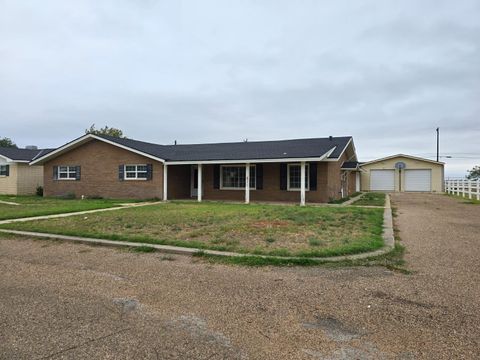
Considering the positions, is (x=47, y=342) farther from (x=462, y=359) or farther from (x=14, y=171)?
(x=14, y=171)

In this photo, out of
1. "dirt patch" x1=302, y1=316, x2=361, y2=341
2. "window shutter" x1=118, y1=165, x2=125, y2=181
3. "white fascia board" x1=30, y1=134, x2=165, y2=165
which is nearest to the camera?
"dirt patch" x1=302, y1=316, x2=361, y2=341

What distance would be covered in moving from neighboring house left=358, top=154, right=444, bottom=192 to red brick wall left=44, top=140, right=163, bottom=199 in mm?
23157

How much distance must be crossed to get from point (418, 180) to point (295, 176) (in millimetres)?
22024

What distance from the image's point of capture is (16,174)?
24.9 m

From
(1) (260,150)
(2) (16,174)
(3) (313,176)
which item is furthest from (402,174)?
(2) (16,174)

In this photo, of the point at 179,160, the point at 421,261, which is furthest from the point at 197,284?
the point at 179,160

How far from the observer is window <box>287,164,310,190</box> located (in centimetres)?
1887

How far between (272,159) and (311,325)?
14.3 metres

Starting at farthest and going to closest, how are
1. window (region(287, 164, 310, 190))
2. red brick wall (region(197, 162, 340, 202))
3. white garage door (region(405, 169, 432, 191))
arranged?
1. white garage door (region(405, 169, 432, 191))
2. window (region(287, 164, 310, 190))
3. red brick wall (region(197, 162, 340, 202))

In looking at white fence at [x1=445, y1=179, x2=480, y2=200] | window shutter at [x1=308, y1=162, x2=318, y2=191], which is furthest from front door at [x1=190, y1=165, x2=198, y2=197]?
white fence at [x1=445, y1=179, x2=480, y2=200]

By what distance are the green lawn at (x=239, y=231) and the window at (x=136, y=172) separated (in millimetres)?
8666

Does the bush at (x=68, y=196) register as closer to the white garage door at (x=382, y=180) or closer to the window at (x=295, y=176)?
the window at (x=295, y=176)

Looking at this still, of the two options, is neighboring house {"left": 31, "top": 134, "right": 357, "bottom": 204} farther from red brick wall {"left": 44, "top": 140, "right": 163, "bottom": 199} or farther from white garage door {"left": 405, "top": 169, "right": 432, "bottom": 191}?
Result: white garage door {"left": 405, "top": 169, "right": 432, "bottom": 191}

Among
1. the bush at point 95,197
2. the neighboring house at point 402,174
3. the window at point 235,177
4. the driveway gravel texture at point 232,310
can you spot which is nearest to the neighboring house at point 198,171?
the window at point 235,177
